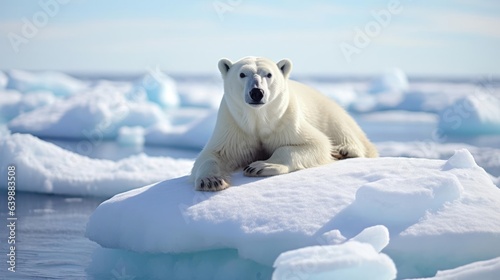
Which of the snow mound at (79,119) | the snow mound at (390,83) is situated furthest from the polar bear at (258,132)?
the snow mound at (390,83)

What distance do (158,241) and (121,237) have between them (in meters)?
0.38

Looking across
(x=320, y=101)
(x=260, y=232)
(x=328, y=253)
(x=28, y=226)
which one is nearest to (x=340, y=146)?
(x=320, y=101)

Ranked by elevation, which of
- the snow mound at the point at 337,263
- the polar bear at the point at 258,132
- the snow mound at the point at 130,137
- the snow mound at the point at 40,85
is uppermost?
the snow mound at the point at 40,85

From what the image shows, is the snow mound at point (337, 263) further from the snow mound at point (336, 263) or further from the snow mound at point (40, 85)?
the snow mound at point (40, 85)

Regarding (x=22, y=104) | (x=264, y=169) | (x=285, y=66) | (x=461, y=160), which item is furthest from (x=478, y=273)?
(x=22, y=104)

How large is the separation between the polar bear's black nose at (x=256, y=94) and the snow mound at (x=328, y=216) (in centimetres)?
53

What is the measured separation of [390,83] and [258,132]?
92.8ft

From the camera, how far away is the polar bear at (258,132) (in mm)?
4746

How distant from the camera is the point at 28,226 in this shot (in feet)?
20.6

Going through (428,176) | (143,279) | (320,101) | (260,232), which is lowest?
(143,279)

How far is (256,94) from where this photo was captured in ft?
15.2

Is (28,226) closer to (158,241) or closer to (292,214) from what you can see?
(158,241)

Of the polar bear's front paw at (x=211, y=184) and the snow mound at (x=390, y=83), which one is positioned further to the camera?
the snow mound at (x=390, y=83)

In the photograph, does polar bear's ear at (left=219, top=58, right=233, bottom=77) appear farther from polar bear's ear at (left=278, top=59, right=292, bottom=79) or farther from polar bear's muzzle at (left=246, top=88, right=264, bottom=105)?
polar bear's muzzle at (left=246, top=88, right=264, bottom=105)
